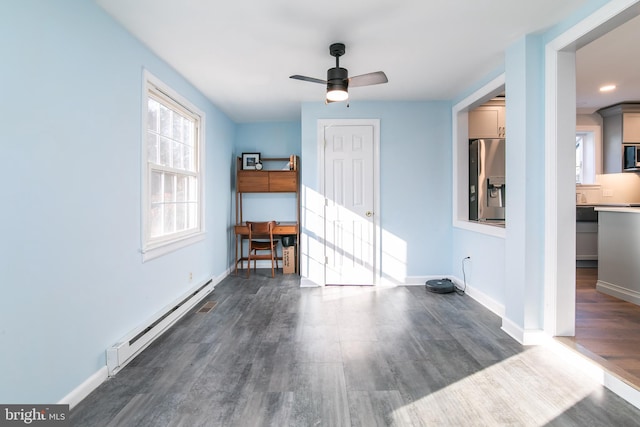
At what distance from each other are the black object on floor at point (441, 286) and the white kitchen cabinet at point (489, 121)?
2007 millimetres

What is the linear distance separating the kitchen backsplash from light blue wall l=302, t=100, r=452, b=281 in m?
2.60

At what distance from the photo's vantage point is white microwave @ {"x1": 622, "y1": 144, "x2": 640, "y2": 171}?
4.66 m

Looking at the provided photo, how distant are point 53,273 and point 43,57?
3.78 feet

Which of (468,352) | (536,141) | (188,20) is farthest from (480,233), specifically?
(188,20)

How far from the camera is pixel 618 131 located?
4.78 meters

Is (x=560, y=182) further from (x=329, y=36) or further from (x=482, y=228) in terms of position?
(x=329, y=36)

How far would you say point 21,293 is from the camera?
5.09 ft

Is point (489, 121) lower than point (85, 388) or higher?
higher

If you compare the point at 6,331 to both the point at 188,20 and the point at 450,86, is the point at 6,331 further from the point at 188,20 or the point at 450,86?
the point at 450,86

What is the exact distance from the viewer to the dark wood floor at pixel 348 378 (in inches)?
68.2

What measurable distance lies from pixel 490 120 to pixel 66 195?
4.60m

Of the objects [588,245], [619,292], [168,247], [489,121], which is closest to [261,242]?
[168,247]

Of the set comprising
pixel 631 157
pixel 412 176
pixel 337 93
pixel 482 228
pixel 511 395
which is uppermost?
pixel 337 93

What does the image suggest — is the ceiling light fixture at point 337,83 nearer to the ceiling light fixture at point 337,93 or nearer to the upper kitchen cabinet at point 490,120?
the ceiling light fixture at point 337,93
